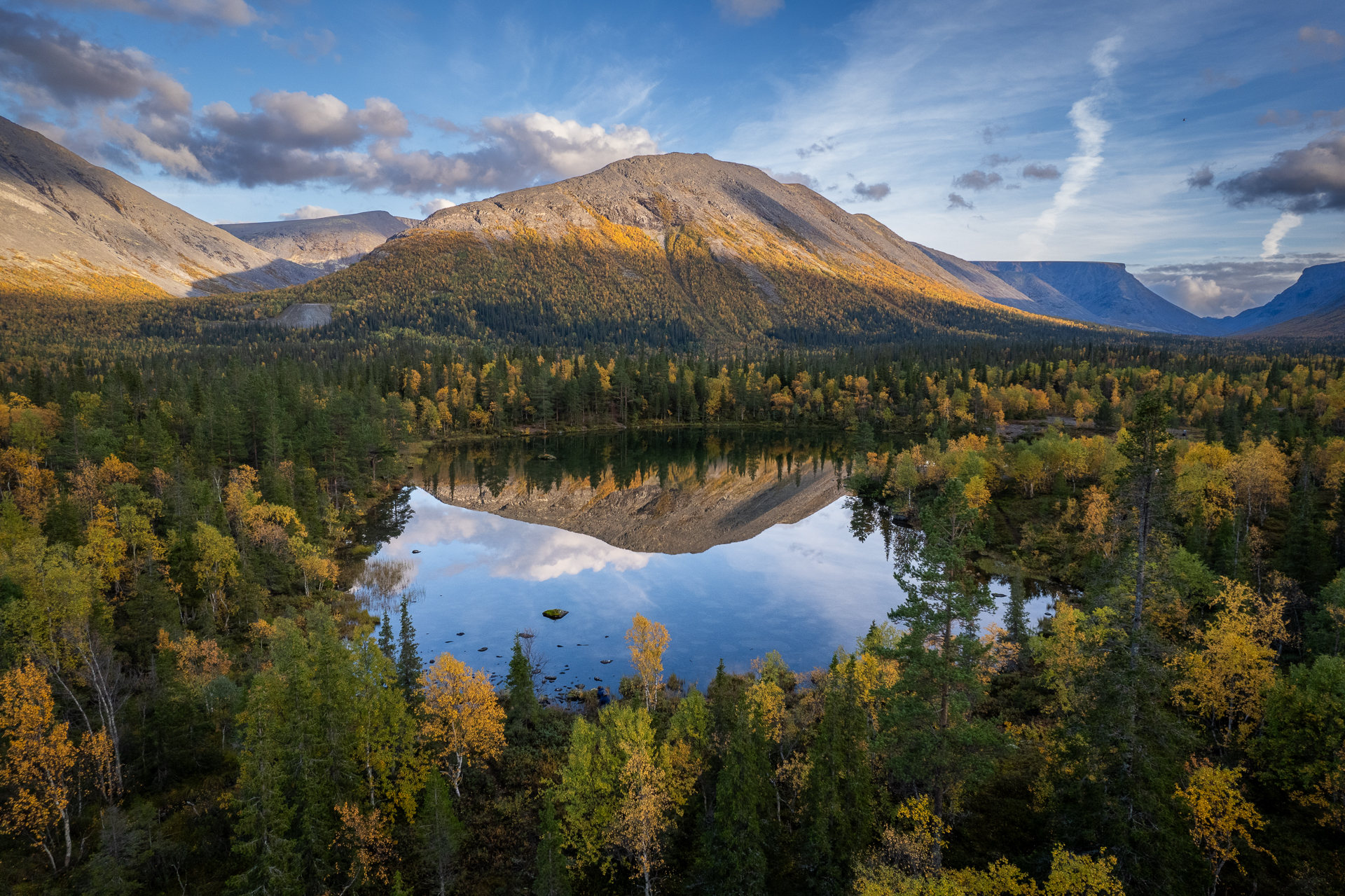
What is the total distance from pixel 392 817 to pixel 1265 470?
8954 cm

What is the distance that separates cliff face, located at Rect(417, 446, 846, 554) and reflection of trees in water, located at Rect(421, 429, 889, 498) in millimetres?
638

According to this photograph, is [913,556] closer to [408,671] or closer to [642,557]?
[642,557]

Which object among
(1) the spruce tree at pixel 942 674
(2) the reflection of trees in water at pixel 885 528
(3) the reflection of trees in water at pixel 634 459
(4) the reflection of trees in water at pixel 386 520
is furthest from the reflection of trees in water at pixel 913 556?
(4) the reflection of trees in water at pixel 386 520

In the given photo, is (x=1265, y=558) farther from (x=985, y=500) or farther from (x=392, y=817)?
(x=392, y=817)

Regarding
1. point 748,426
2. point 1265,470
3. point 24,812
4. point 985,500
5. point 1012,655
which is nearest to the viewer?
point 24,812

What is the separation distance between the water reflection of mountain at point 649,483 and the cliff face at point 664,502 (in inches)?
9.5

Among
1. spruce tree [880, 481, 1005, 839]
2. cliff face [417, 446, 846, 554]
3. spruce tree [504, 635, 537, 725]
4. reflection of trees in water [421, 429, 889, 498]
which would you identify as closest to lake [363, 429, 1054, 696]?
cliff face [417, 446, 846, 554]

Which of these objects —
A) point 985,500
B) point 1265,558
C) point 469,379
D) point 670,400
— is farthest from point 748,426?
point 1265,558

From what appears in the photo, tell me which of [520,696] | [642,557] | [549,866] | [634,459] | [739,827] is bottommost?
[642,557]

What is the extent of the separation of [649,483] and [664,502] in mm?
11421

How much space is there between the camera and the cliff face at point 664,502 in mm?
92312

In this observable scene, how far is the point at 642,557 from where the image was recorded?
82125 millimetres

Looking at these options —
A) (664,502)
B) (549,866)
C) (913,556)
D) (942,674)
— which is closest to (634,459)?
(664,502)

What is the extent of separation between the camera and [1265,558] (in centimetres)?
5975
